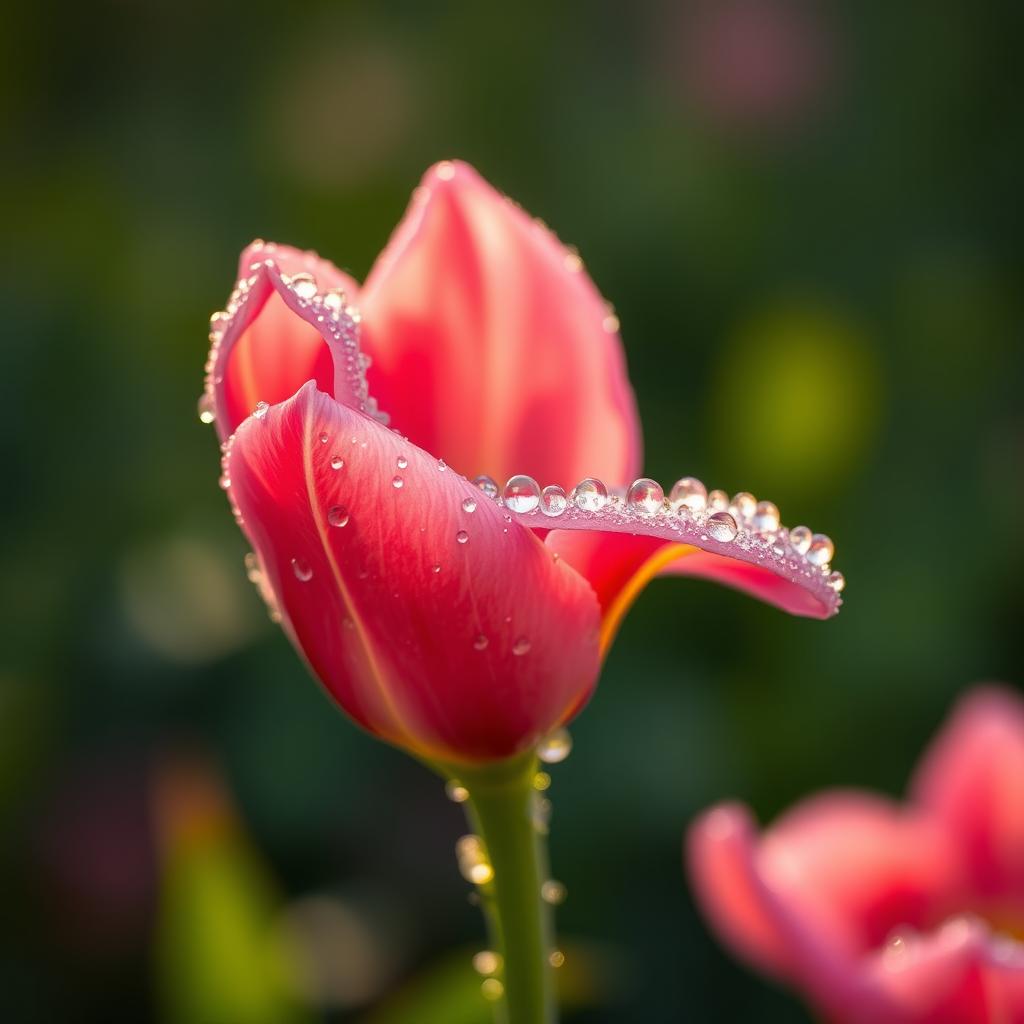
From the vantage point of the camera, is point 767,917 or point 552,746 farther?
point 767,917

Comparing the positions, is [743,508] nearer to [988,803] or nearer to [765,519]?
[765,519]

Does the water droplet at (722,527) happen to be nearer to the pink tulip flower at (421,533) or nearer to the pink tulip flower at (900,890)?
the pink tulip flower at (421,533)

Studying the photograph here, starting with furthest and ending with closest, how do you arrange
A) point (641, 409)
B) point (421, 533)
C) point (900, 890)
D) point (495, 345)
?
point (641, 409), point (900, 890), point (495, 345), point (421, 533)

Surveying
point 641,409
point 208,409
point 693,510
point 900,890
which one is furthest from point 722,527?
point 641,409

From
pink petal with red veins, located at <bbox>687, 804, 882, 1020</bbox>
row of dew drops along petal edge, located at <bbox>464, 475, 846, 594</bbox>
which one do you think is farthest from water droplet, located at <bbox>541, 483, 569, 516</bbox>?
pink petal with red veins, located at <bbox>687, 804, 882, 1020</bbox>

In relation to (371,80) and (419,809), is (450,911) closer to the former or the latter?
(419,809)

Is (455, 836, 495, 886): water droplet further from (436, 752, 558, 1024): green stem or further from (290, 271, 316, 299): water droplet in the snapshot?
(290, 271, 316, 299): water droplet
